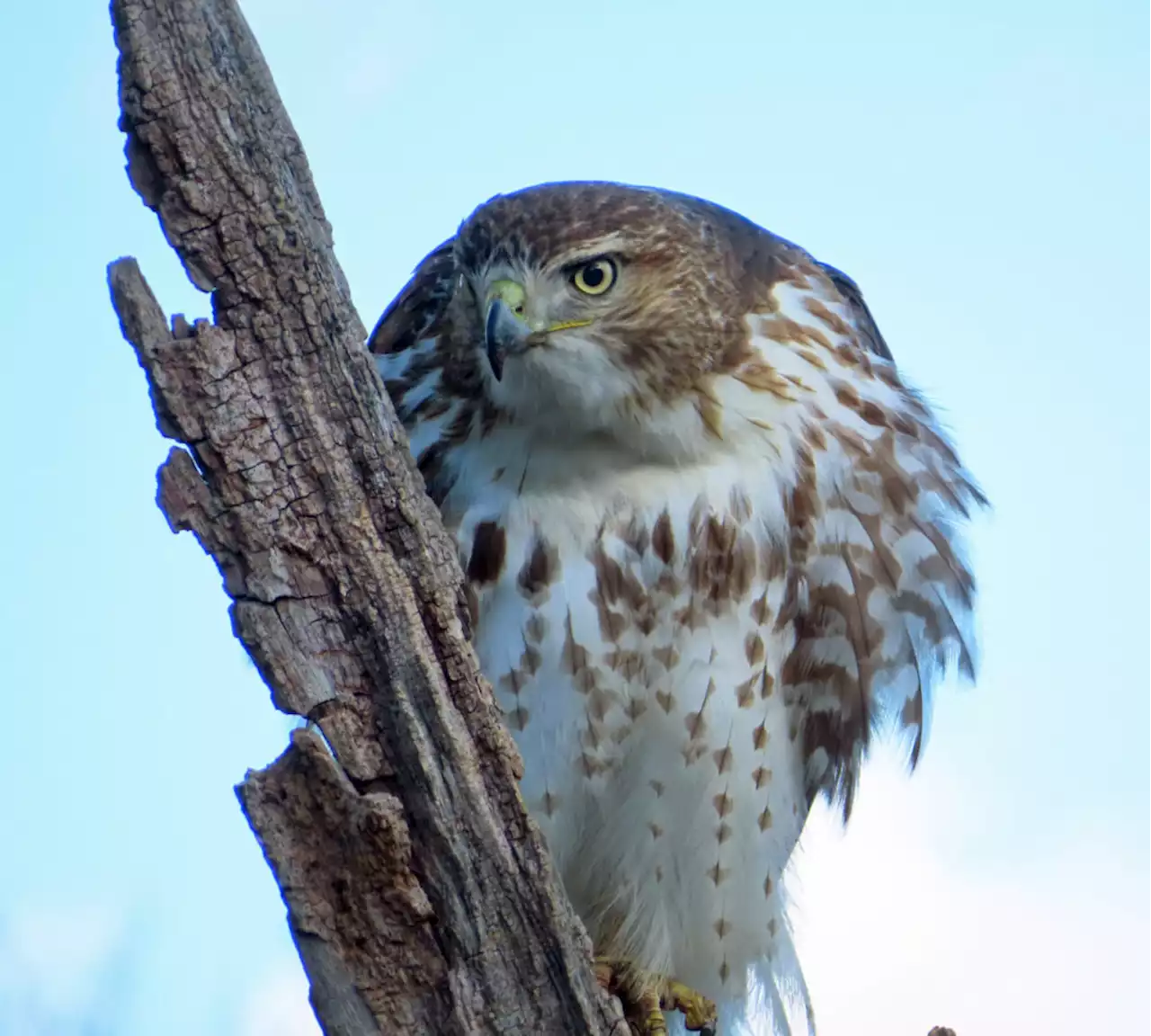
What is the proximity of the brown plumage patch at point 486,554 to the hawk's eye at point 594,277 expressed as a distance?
57 centimetres

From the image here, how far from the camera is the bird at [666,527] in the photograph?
3.31 meters

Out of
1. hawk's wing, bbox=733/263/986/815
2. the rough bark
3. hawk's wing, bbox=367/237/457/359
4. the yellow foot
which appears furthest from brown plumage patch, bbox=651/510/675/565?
the yellow foot

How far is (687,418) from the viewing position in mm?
3393

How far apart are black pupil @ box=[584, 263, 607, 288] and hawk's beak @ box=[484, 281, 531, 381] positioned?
0.16 metres

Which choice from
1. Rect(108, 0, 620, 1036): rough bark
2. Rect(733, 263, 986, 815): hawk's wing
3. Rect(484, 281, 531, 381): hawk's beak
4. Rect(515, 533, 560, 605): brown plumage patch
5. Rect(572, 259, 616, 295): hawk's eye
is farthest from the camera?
Rect(733, 263, 986, 815): hawk's wing

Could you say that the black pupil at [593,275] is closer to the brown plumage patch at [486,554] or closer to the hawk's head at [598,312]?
the hawk's head at [598,312]

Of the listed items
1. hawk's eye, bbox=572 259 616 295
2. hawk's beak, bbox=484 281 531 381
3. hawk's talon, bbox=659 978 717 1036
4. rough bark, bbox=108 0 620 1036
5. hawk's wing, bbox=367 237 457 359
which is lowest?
hawk's talon, bbox=659 978 717 1036

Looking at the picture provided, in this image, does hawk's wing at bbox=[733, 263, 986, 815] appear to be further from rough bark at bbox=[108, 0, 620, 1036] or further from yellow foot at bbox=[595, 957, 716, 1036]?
rough bark at bbox=[108, 0, 620, 1036]

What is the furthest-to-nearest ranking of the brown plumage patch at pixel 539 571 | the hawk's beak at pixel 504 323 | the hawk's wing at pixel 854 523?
the hawk's wing at pixel 854 523 → the brown plumage patch at pixel 539 571 → the hawk's beak at pixel 504 323

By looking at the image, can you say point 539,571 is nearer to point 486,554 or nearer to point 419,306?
point 486,554

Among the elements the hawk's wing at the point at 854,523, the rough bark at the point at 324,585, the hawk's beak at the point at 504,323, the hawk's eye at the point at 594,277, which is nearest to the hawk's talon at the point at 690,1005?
the hawk's wing at the point at 854,523

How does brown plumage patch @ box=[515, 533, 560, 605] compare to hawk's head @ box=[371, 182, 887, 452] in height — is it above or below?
below

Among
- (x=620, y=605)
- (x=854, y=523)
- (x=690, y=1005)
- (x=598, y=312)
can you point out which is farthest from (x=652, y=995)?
(x=598, y=312)

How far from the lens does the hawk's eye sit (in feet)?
10.7
